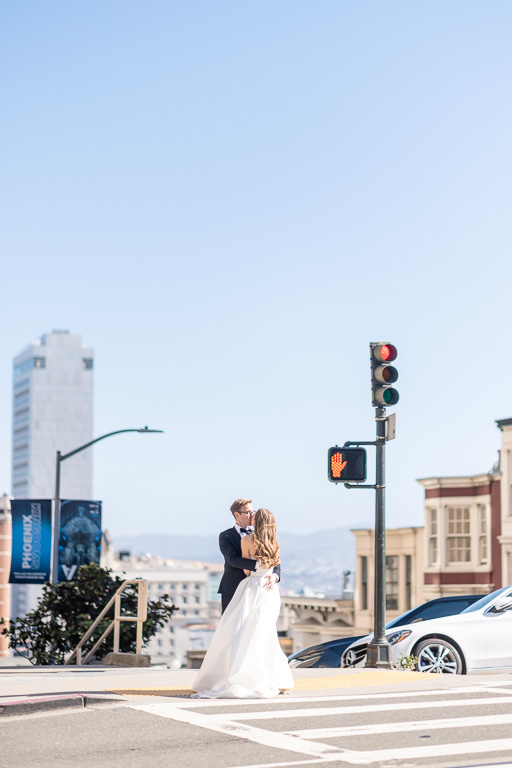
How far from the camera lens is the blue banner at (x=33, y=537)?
29.5 m

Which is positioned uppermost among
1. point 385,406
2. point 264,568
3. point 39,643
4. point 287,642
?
point 385,406

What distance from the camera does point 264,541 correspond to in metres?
11.0

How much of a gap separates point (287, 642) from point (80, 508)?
150 feet

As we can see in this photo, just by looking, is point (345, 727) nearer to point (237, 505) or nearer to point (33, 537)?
point (237, 505)

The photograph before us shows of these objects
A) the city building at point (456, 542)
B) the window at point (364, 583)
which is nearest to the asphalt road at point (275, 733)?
the city building at point (456, 542)

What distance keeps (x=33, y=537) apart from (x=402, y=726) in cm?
2195

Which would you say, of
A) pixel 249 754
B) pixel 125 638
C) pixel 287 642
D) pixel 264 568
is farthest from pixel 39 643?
pixel 287 642

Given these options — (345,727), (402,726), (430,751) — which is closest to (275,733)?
(345,727)

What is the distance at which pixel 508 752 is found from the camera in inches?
300

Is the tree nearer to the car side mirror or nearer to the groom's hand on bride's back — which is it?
the car side mirror

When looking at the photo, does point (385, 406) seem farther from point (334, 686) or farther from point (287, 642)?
point (287, 642)

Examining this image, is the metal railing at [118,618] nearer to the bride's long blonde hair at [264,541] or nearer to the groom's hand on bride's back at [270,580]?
the groom's hand on bride's back at [270,580]

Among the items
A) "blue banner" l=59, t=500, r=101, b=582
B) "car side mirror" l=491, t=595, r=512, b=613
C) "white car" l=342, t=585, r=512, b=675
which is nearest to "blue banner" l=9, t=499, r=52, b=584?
"blue banner" l=59, t=500, r=101, b=582

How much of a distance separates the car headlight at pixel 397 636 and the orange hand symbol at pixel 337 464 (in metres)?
2.17
